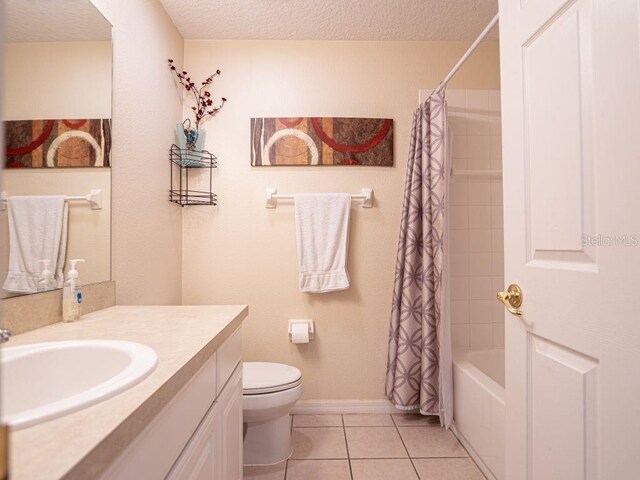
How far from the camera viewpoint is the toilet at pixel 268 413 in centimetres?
164

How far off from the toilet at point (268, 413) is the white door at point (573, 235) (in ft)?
3.09

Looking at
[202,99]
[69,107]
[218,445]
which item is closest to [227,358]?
[218,445]

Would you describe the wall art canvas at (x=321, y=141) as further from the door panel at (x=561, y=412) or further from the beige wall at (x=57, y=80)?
the door panel at (x=561, y=412)

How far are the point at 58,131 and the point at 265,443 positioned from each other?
5.05 feet

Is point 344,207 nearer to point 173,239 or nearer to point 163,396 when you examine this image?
point 173,239

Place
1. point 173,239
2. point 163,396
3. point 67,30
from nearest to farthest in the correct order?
1. point 163,396
2. point 67,30
3. point 173,239

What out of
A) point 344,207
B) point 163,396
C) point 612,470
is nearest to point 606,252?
point 612,470

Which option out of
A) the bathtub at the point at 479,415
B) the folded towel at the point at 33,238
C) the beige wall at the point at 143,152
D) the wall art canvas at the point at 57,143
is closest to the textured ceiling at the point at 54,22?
the beige wall at the point at 143,152

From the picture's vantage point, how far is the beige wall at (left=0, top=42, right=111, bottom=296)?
39.6 inches

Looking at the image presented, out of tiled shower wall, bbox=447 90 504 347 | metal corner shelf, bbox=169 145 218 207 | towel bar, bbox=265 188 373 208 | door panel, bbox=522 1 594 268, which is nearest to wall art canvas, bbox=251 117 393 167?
towel bar, bbox=265 188 373 208

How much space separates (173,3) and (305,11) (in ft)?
2.32

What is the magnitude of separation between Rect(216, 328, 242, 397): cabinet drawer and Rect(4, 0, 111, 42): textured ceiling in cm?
105

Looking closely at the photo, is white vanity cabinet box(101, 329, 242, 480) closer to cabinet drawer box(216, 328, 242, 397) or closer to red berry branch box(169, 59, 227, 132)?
cabinet drawer box(216, 328, 242, 397)

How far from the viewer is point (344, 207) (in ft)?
7.12
